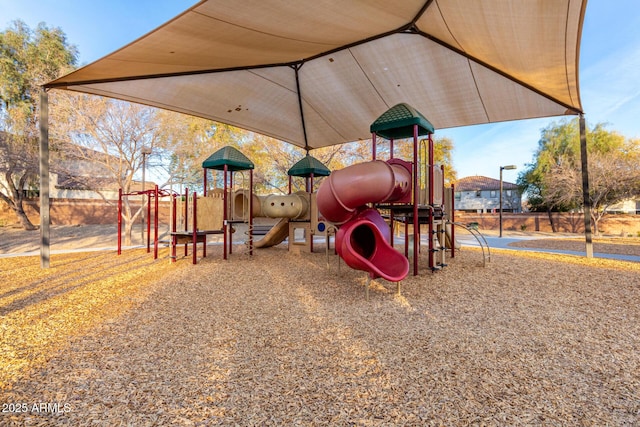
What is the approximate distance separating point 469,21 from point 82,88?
8.96 metres

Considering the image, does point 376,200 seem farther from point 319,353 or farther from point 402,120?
point 319,353

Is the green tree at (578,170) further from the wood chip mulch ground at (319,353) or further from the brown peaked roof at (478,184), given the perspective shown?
the wood chip mulch ground at (319,353)

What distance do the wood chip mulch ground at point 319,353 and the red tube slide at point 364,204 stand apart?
57 cm

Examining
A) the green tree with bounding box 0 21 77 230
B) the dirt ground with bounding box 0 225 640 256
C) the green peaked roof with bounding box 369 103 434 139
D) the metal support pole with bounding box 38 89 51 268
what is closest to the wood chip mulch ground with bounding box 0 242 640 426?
the metal support pole with bounding box 38 89 51 268

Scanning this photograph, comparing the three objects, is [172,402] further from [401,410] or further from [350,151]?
[350,151]

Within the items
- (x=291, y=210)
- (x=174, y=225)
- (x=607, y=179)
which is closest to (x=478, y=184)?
(x=607, y=179)

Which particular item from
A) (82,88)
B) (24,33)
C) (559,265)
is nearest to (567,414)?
(559,265)

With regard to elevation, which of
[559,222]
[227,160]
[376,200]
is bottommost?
[559,222]

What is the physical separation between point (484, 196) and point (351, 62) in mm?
44474

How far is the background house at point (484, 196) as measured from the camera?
4400 cm

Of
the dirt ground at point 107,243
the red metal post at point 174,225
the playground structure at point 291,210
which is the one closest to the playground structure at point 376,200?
the playground structure at point 291,210

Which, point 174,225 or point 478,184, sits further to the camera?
point 478,184

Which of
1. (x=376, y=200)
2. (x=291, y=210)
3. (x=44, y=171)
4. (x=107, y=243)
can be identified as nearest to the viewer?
(x=376, y=200)

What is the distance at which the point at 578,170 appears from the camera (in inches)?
957
